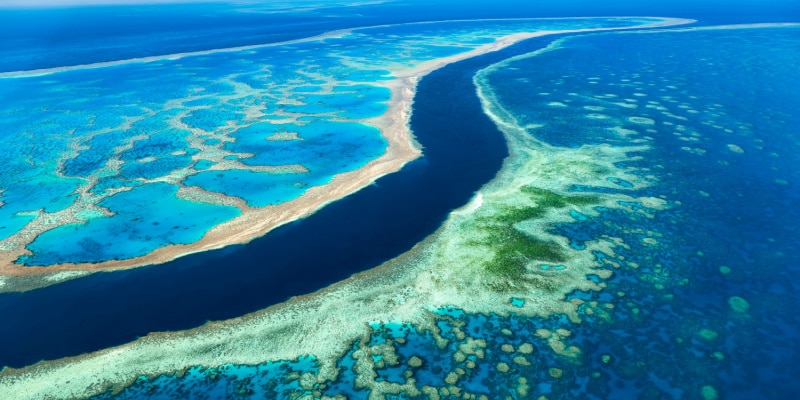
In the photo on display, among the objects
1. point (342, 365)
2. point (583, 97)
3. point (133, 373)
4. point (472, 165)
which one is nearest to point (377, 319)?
point (342, 365)

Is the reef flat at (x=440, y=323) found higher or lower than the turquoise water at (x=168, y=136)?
lower

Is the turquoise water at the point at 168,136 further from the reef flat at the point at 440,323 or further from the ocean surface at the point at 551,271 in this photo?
the reef flat at the point at 440,323

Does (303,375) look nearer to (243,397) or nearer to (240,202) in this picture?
(243,397)

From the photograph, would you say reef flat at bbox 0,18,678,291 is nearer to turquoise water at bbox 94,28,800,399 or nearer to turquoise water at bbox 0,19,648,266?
turquoise water at bbox 0,19,648,266

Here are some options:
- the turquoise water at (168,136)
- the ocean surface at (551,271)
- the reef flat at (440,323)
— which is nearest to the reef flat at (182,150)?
the turquoise water at (168,136)

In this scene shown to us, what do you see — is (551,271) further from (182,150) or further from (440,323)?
(182,150)

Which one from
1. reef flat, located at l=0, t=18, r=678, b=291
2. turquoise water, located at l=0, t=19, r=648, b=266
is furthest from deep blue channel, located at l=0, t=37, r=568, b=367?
turquoise water, located at l=0, t=19, r=648, b=266

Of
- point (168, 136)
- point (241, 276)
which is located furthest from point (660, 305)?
point (168, 136)
